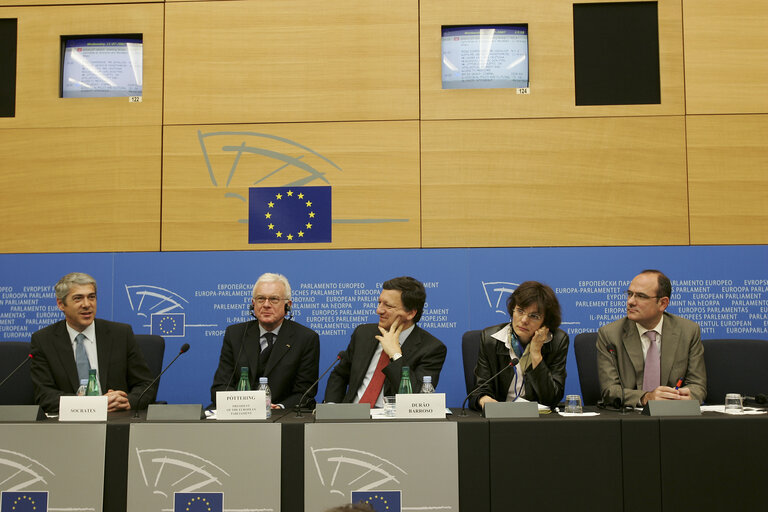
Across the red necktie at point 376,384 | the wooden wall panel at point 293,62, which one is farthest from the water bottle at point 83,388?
the wooden wall panel at point 293,62

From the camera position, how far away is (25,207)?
434 centimetres

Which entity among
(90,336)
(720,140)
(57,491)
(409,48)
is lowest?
(57,491)

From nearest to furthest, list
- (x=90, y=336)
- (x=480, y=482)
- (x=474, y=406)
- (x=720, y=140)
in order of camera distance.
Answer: (x=480, y=482)
(x=474, y=406)
(x=90, y=336)
(x=720, y=140)

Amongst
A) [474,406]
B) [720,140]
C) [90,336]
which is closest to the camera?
[474,406]

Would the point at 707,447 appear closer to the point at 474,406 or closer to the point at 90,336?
the point at 474,406

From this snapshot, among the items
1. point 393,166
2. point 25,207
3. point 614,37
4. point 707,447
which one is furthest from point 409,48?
point 707,447

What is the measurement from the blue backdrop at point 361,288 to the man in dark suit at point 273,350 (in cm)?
66

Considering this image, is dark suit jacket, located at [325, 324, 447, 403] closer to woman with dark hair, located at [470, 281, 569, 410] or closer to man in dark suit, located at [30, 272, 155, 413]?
woman with dark hair, located at [470, 281, 569, 410]

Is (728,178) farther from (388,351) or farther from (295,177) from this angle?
(295,177)

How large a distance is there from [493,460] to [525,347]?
3.00 feet

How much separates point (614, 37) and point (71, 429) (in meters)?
3.79

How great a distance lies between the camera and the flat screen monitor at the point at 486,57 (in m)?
4.29

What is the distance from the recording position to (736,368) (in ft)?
11.0

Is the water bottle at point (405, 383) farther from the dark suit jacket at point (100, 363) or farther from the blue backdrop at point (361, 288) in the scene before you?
the blue backdrop at point (361, 288)
